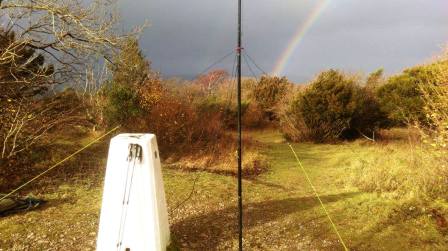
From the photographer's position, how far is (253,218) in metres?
7.59

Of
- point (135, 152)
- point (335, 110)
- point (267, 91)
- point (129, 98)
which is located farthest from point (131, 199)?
point (267, 91)

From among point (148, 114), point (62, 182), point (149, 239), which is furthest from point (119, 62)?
point (149, 239)

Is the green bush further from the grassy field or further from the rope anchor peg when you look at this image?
the rope anchor peg

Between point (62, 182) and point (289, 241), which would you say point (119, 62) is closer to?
point (62, 182)

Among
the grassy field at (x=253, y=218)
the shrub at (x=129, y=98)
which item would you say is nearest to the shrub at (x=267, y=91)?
the shrub at (x=129, y=98)

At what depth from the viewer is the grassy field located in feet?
21.0

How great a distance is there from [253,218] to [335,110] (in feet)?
38.9

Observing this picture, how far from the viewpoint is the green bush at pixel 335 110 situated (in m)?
18.4

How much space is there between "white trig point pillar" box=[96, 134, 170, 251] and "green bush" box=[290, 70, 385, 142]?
1443 cm

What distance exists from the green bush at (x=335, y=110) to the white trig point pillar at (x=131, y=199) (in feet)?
47.3

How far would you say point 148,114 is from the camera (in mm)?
16219

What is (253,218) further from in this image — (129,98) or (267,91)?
(267,91)

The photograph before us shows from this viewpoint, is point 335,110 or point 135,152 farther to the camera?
point 335,110

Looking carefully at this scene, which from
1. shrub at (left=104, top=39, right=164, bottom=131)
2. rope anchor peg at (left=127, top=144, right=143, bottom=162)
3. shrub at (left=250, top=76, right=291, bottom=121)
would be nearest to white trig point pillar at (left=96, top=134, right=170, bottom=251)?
rope anchor peg at (left=127, top=144, right=143, bottom=162)
